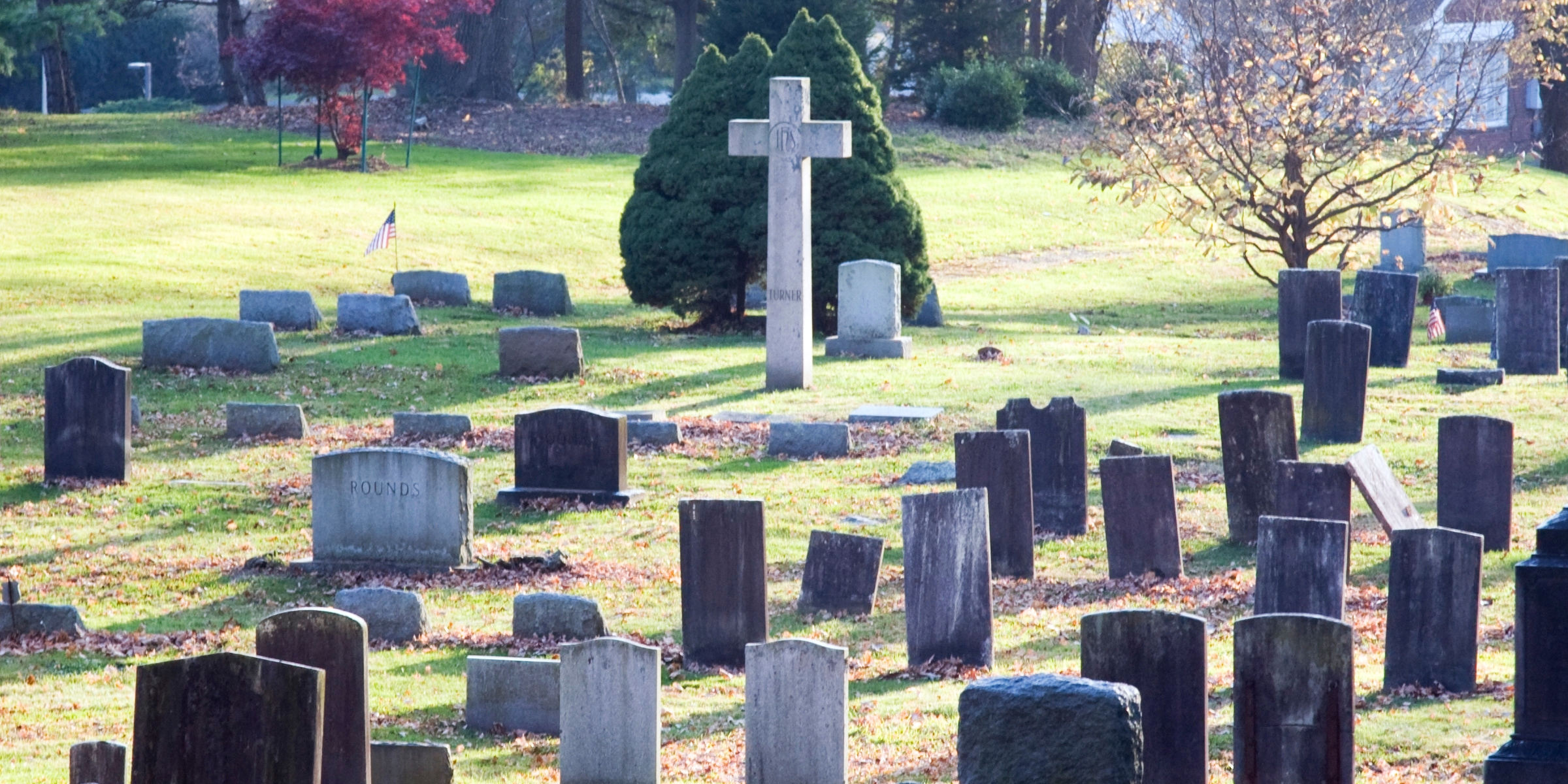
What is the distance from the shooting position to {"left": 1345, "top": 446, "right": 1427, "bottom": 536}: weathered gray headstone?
12.1 meters

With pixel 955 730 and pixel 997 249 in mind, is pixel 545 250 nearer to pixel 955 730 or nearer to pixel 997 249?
pixel 997 249

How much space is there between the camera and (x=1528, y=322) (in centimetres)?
2103

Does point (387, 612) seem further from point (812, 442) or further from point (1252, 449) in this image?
point (812, 442)

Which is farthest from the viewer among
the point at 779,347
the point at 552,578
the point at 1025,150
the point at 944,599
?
the point at 1025,150

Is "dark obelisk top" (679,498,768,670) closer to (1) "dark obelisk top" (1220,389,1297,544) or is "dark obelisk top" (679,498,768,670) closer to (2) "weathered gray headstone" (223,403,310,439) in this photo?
(1) "dark obelisk top" (1220,389,1297,544)

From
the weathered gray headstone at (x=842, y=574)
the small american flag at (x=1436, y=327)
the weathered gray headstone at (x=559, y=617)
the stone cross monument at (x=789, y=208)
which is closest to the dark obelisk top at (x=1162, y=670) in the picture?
the weathered gray headstone at (x=559, y=617)

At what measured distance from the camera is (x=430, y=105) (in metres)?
49.2

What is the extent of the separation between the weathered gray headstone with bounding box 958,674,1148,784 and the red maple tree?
3395 centimetres

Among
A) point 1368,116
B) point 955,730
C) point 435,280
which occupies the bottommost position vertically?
point 955,730

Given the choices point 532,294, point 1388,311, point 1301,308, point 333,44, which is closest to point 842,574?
point 1301,308

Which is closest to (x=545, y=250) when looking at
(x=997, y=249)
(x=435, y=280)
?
(x=435, y=280)

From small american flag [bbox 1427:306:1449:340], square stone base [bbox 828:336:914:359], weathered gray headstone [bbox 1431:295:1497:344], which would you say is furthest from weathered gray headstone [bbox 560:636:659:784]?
weathered gray headstone [bbox 1431:295:1497:344]

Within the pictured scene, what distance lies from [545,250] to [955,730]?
79.5 ft

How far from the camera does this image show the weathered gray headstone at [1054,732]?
6082mm
